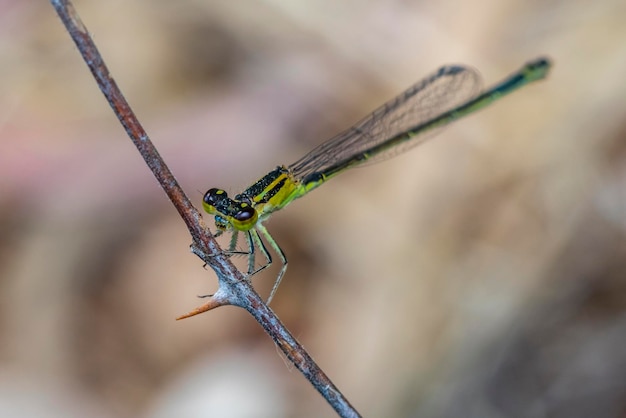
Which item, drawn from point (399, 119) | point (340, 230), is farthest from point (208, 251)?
point (340, 230)

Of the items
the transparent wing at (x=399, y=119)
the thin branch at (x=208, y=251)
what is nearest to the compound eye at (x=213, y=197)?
the transparent wing at (x=399, y=119)

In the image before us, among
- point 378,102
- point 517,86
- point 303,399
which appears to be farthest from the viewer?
point 378,102

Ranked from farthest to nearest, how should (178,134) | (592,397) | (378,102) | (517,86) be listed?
(378,102), (178,134), (592,397), (517,86)

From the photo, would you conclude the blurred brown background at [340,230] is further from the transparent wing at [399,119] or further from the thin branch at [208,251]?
the thin branch at [208,251]

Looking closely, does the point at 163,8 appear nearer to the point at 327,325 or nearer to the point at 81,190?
the point at 81,190

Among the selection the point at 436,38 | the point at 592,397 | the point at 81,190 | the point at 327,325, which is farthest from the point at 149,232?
the point at 592,397
